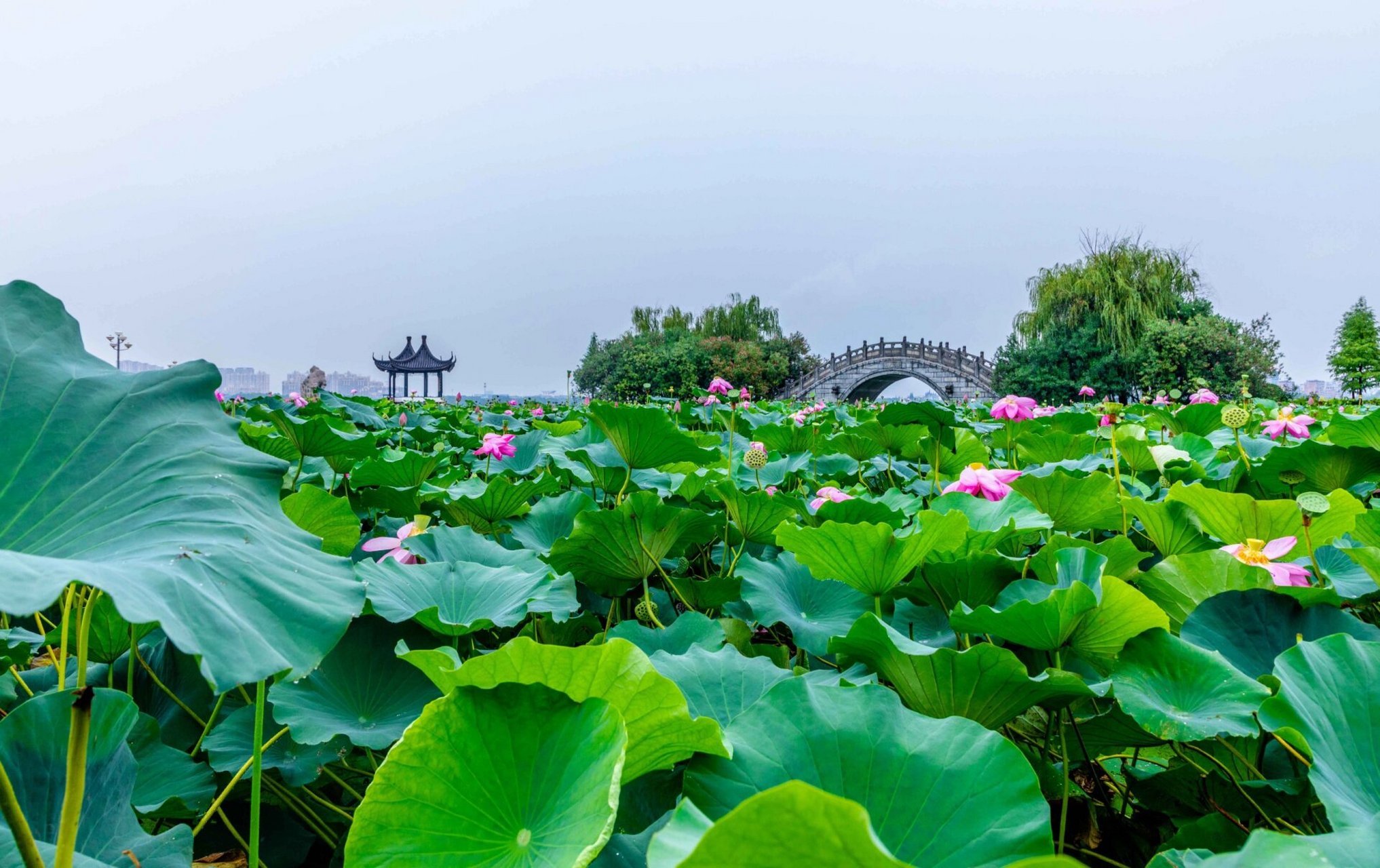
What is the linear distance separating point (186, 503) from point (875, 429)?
185cm

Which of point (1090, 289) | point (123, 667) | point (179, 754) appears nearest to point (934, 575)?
point (179, 754)

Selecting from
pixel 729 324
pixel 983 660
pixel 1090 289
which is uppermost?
pixel 729 324

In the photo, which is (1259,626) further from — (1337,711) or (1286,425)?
(1286,425)

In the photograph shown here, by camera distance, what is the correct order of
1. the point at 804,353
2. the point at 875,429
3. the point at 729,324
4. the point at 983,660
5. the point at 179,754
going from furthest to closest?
the point at 729,324 → the point at 804,353 → the point at 875,429 → the point at 179,754 → the point at 983,660

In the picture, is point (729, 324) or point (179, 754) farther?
→ point (729, 324)

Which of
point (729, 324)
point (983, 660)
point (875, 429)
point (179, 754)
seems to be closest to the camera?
point (983, 660)

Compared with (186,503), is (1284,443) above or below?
above

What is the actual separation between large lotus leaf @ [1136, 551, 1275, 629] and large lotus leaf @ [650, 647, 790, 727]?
48cm

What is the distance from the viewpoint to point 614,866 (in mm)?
440

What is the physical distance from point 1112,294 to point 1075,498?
73.8ft

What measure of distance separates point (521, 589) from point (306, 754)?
10.3 inches

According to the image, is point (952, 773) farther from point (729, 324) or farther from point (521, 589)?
point (729, 324)

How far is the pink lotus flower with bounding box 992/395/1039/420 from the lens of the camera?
1809 mm

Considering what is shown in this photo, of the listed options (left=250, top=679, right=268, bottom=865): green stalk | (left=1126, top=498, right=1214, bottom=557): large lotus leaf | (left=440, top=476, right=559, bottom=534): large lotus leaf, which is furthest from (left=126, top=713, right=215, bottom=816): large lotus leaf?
(left=1126, top=498, right=1214, bottom=557): large lotus leaf
